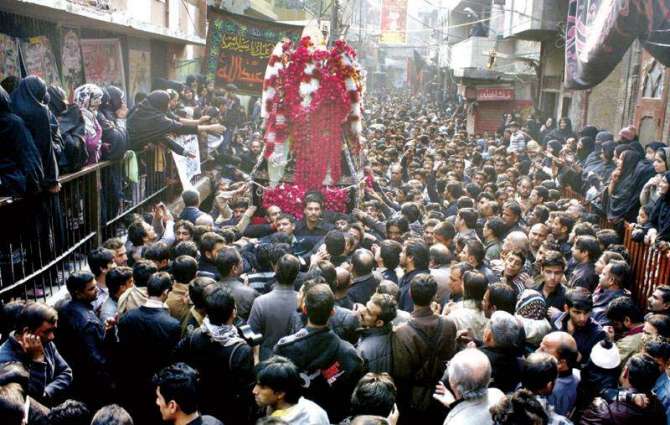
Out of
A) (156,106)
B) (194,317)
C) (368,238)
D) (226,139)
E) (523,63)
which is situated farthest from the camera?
(523,63)

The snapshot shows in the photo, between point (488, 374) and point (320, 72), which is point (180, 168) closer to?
point (320, 72)

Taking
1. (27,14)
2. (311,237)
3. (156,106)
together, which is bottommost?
(311,237)

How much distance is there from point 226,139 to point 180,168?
3.96m

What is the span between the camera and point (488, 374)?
3764 millimetres

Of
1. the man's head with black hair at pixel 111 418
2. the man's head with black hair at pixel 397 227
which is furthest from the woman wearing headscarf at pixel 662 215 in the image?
the man's head with black hair at pixel 111 418

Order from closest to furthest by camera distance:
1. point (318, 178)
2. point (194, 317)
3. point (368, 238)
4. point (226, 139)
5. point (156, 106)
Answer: point (194, 317) < point (368, 238) < point (156, 106) < point (318, 178) < point (226, 139)

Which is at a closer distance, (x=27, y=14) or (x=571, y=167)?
(x=27, y=14)

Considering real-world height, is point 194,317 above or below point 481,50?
below

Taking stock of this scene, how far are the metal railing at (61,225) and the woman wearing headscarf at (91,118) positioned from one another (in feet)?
0.57

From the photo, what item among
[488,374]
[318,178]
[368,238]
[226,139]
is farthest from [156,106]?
[488,374]

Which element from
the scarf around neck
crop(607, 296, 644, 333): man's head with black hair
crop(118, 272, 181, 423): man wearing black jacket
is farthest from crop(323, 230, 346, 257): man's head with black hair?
crop(607, 296, 644, 333): man's head with black hair

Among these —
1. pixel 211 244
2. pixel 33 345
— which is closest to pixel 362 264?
pixel 211 244

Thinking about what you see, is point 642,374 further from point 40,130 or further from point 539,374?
point 40,130

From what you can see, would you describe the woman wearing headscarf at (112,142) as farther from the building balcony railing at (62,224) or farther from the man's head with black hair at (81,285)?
the man's head with black hair at (81,285)
